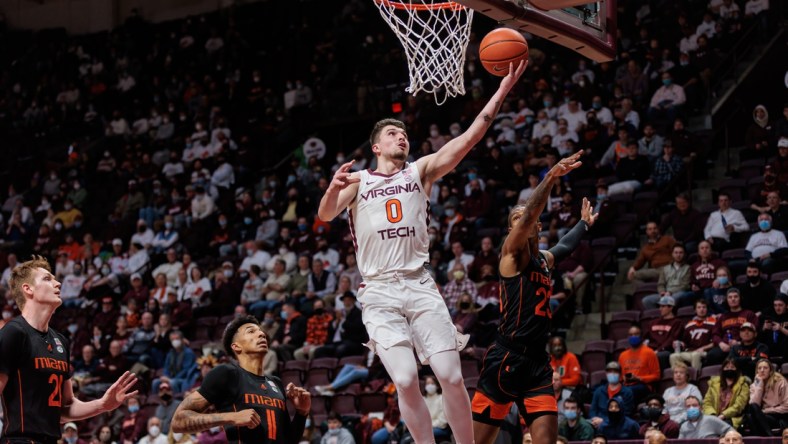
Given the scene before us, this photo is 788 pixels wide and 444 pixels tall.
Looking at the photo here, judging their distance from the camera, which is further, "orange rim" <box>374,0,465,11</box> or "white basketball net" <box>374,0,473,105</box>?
"orange rim" <box>374,0,465,11</box>

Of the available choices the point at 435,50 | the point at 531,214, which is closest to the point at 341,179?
the point at 531,214

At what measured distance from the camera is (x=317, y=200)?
70.0 feet

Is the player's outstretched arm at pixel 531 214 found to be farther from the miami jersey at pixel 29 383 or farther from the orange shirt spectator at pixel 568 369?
the orange shirt spectator at pixel 568 369

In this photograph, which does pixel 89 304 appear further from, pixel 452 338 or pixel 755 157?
pixel 452 338

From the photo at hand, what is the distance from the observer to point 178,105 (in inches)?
1057

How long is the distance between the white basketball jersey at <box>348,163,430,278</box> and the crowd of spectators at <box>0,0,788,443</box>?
5.14 m

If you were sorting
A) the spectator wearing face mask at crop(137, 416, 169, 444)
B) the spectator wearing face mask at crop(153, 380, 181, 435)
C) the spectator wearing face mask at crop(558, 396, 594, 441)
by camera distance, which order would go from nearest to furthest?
the spectator wearing face mask at crop(558, 396, 594, 441)
the spectator wearing face mask at crop(137, 416, 169, 444)
the spectator wearing face mask at crop(153, 380, 181, 435)

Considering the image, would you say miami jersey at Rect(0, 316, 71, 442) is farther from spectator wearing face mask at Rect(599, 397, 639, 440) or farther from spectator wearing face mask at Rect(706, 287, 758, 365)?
spectator wearing face mask at Rect(706, 287, 758, 365)

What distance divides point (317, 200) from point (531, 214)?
561 inches

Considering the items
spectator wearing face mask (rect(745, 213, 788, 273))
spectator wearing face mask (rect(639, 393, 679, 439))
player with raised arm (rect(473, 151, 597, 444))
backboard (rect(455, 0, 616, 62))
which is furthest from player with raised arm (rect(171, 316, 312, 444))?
spectator wearing face mask (rect(745, 213, 788, 273))

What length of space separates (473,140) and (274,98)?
1916 cm

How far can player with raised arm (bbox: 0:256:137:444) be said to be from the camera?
645cm

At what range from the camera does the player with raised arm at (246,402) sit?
→ 6.32m

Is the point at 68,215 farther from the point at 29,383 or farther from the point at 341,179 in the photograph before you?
the point at 341,179
